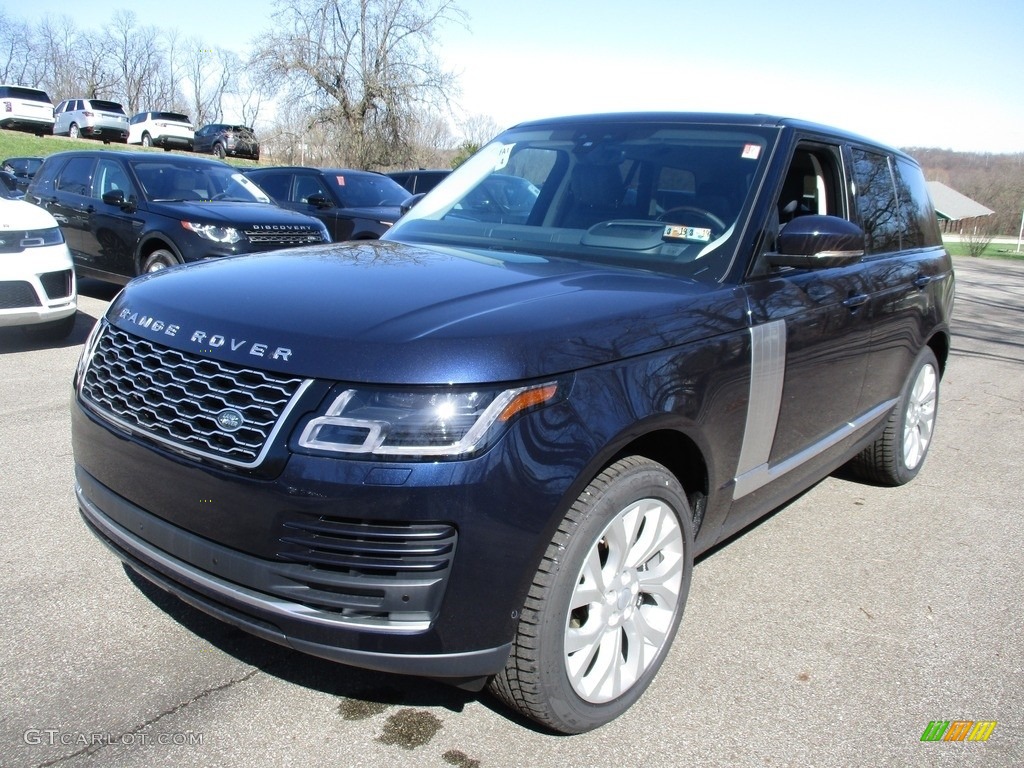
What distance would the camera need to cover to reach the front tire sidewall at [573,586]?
7.61 feet

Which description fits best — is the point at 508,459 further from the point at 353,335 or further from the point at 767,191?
the point at 767,191

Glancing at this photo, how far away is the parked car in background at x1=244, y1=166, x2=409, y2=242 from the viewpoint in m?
11.8

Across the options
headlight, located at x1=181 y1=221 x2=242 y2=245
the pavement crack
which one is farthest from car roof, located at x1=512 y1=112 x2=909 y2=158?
headlight, located at x1=181 y1=221 x2=242 y2=245

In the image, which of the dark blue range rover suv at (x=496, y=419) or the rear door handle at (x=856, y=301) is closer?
the dark blue range rover suv at (x=496, y=419)

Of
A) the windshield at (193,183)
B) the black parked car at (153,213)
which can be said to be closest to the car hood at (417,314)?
the black parked car at (153,213)

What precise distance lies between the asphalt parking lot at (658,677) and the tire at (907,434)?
1.63 feet

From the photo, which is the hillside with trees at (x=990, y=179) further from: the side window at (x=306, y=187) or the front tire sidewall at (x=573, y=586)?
the front tire sidewall at (x=573, y=586)

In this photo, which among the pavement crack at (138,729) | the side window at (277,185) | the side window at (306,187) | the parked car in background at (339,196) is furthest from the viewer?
the side window at (277,185)

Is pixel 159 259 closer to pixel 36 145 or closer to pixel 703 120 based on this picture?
pixel 703 120

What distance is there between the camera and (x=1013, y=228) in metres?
67.8

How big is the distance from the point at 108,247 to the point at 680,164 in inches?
311

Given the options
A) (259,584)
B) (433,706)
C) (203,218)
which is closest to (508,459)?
(259,584)

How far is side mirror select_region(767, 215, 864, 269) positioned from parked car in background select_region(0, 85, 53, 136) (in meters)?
41.6

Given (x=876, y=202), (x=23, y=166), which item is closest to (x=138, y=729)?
(x=876, y=202)
